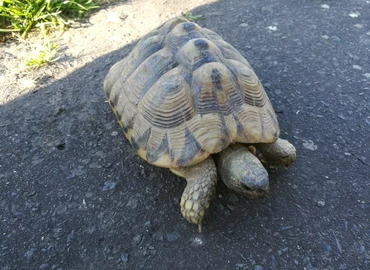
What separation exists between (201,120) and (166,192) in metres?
0.51

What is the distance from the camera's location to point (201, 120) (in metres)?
1.75

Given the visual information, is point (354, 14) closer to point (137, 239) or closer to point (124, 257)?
point (137, 239)

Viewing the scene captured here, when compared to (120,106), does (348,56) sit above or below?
below

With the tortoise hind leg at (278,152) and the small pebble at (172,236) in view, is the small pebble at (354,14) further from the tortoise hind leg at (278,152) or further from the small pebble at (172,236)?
the small pebble at (172,236)

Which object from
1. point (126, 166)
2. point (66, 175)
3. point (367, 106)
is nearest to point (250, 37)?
point (367, 106)

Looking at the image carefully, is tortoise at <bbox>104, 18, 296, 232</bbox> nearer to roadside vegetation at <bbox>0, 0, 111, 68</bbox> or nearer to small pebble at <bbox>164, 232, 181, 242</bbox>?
small pebble at <bbox>164, 232, 181, 242</bbox>

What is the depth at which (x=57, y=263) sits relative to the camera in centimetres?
171

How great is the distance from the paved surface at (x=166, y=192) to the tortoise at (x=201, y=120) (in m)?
0.18

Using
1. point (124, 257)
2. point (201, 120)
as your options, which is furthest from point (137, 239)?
point (201, 120)

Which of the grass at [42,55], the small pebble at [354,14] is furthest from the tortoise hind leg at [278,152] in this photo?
the small pebble at [354,14]

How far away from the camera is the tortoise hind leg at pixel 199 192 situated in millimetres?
1724

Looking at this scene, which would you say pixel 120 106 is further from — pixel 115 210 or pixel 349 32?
pixel 349 32

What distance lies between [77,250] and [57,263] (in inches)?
4.3

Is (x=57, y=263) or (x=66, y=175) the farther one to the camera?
(x=66, y=175)
